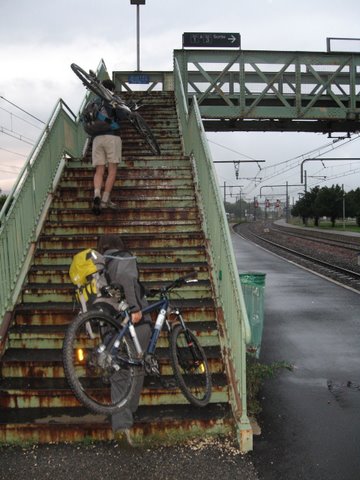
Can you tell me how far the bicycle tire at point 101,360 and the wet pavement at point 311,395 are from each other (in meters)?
1.29

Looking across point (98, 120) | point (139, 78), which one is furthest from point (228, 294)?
point (139, 78)

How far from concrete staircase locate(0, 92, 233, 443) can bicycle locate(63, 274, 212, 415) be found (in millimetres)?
214

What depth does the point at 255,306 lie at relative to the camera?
638 cm

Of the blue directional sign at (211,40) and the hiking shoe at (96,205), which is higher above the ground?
the blue directional sign at (211,40)

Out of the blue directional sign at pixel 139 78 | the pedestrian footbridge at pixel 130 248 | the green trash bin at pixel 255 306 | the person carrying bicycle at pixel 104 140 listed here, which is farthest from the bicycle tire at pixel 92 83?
the blue directional sign at pixel 139 78

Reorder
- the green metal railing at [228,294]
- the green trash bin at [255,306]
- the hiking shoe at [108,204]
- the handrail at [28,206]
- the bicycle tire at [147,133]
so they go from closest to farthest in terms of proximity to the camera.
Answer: the green metal railing at [228,294], the handrail at [28,206], the green trash bin at [255,306], the hiking shoe at [108,204], the bicycle tire at [147,133]

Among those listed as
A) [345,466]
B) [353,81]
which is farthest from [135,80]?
[345,466]

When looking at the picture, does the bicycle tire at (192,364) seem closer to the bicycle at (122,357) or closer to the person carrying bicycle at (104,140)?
the bicycle at (122,357)

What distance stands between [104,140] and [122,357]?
14.0 ft

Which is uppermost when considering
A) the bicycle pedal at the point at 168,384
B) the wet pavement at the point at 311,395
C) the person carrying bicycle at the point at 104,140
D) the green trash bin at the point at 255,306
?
the person carrying bicycle at the point at 104,140

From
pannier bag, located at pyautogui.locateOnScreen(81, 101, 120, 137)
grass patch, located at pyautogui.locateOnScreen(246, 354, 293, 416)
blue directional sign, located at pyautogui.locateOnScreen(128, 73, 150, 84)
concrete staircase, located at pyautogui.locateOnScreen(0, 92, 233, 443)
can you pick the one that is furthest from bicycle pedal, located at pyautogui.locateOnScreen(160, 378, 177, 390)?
blue directional sign, located at pyautogui.locateOnScreen(128, 73, 150, 84)

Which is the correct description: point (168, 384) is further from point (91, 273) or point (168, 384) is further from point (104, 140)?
point (104, 140)

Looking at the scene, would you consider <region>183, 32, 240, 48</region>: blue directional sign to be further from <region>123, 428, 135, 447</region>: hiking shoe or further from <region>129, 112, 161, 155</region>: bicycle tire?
<region>123, 428, 135, 447</region>: hiking shoe

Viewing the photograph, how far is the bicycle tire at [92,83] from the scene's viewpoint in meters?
7.15
